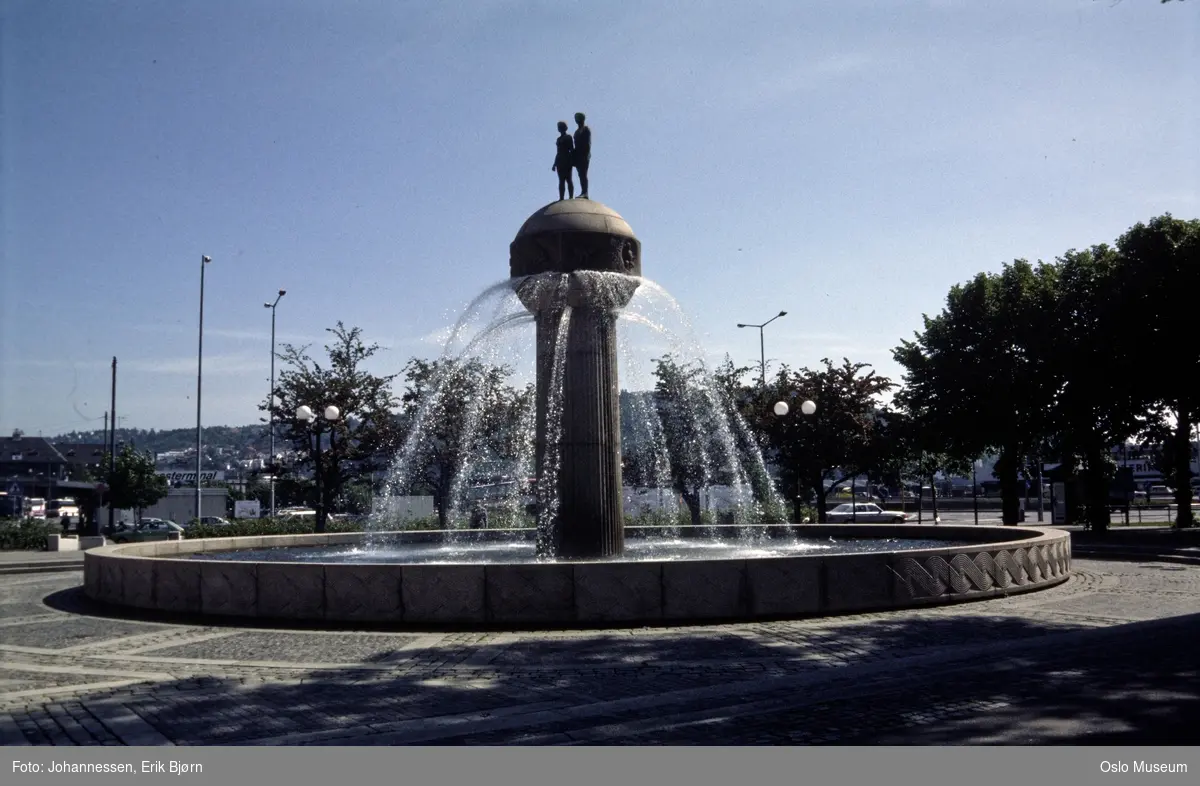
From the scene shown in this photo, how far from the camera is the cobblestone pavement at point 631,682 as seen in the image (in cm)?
673

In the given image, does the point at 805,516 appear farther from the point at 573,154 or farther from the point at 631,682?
the point at 631,682

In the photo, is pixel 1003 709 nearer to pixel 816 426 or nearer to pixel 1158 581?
pixel 1158 581

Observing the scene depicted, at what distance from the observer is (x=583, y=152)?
16.1 m

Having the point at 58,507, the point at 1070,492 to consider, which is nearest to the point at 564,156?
the point at 1070,492

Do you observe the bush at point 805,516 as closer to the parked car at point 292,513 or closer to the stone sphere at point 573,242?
the stone sphere at point 573,242

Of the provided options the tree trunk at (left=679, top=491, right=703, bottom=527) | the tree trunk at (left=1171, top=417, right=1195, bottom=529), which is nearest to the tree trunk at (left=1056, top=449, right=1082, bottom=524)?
the tree trunk at (left=1171, top=417, right=1195, bottom=529)

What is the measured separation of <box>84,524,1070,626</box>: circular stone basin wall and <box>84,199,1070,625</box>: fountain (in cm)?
2

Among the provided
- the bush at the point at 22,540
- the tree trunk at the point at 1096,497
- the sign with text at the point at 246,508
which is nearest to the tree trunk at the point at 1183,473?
the tree trunk at the point at 1096,497

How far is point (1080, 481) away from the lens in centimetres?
4062

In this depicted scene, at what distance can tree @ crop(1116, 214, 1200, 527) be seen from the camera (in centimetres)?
3041

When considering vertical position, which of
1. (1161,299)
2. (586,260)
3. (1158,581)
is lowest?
(1158,581)

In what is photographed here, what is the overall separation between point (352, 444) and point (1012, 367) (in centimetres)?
2372

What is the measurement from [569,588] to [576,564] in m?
0.31
